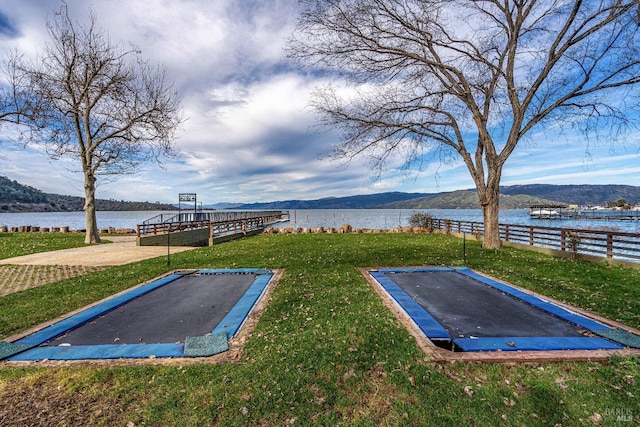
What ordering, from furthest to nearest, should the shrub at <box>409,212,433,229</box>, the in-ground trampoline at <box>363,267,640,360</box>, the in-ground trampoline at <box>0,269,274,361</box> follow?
the shrub at <box>409,212,433,229</box>, the in-ground trampoline at <box>363,267,640,360</box>, the in-ground trampoline at <box>0,269,274,361</box>

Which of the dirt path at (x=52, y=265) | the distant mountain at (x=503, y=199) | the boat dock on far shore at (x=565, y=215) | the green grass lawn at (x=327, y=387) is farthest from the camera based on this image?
the distant mountain at (x=503, y=199)

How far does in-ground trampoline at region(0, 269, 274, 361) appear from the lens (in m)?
3.36

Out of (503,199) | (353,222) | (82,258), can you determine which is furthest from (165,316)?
(503,199)

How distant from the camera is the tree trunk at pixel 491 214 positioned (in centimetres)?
1115

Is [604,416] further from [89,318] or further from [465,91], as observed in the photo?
[465,91]

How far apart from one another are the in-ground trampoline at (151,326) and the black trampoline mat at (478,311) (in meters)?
3.01

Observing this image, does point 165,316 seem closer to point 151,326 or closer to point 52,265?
point 151,326

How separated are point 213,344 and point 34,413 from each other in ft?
5.05

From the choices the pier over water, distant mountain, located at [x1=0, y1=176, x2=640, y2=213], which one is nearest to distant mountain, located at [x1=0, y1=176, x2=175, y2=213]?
distant mountain, located at [x1=0, y1=176, x2=640, y2=213]

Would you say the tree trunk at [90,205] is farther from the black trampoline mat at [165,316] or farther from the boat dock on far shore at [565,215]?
the boat dock on far shore at [565,215]

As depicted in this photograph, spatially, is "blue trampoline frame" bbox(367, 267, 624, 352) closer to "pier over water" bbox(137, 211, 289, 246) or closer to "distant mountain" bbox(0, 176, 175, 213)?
"pier over water" bbox(137, 211, 289, 246)

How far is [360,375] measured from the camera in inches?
112

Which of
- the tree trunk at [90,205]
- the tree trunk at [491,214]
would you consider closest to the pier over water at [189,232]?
the tree trunk at [90,205]

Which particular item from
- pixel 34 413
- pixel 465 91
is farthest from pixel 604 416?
pixel 465 91
